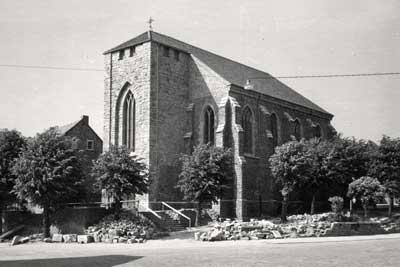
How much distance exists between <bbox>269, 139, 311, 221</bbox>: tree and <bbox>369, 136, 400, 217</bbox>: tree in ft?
26.9

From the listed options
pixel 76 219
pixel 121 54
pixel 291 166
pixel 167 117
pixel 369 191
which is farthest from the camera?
pixel 121 54

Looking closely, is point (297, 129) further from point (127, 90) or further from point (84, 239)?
point (84, 239)

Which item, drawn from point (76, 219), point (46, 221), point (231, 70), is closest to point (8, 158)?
point (46, 221)

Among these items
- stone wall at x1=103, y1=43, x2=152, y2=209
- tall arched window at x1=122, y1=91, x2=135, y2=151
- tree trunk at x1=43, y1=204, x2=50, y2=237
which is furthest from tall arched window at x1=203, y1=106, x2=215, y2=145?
tree trunk at x1=43, y1=204, x2=50, y2=237

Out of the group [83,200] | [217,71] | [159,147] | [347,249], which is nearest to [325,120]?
[217,71]

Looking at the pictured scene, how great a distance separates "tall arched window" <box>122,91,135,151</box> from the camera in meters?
41.7

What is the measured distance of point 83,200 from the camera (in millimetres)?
34812

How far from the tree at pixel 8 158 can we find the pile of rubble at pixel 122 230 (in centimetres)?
806

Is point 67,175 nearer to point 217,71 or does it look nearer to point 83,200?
point 83,200

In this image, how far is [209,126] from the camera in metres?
42.5

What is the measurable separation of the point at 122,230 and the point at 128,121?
14.7 metres

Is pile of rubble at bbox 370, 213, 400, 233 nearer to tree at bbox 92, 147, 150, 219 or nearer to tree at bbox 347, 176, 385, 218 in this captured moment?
tree at bbox 347, 176, 385, 218

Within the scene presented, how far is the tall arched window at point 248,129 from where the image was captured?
143 ft

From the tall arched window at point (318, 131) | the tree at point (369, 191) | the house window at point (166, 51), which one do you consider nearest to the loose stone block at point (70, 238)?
the house window at point (166, 51)
